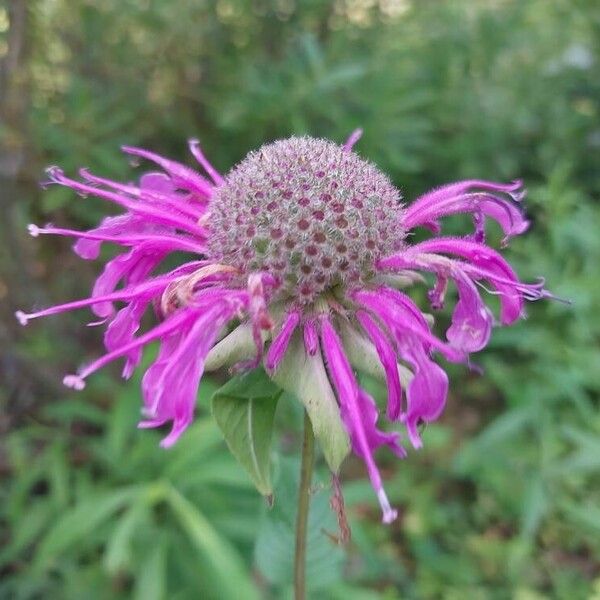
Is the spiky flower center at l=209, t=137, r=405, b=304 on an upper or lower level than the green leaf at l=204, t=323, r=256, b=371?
upper

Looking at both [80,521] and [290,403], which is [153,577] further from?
[290,403]

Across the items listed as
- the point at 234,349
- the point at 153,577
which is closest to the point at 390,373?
the point at 234,349

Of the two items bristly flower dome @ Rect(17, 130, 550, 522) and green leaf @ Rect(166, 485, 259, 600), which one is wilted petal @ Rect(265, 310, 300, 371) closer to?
bristly flower dome @ Rect(17, 130, 550, 522)

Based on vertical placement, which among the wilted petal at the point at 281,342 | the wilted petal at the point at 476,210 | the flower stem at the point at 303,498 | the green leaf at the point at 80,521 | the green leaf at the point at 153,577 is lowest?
the green leaf at the point at 153,577

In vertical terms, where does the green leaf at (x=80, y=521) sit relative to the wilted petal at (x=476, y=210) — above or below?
below

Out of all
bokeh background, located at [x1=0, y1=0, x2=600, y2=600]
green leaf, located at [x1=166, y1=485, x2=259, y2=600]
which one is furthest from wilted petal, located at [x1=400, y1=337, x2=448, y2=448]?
green leaf, located at [x1=166, y1=485, x2=259, y2=600]

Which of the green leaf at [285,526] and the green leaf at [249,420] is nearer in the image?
the green leaf at [249,420]

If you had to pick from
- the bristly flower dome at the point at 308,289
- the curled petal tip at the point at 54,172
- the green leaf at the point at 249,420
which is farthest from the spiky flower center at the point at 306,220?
the curled petal tip at the point at 54,172

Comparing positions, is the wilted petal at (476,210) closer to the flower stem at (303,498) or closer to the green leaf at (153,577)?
the flower stem at (303,498)
